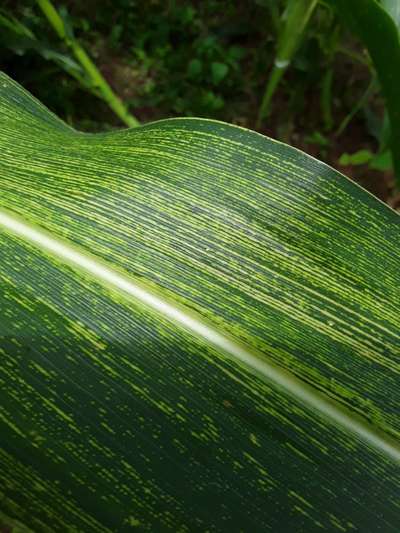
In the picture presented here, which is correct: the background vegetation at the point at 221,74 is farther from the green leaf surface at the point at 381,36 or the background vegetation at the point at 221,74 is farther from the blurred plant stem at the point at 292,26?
the green leaf surface at the point at 381,36

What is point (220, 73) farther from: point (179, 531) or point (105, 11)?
point (179, 531)

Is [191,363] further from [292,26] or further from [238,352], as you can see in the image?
[292,26]

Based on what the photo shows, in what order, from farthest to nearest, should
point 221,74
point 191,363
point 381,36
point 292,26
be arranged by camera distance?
point 221,74, point 292,26, point 381,36, point 191,363

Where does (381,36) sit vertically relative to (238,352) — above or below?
above

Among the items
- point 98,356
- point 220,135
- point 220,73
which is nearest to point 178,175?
point 220,135

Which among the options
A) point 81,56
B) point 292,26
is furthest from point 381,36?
point 81,56

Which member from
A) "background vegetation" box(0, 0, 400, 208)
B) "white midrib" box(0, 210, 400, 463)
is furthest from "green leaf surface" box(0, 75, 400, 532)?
"background vegetation" box(0, 0, 400, 208)

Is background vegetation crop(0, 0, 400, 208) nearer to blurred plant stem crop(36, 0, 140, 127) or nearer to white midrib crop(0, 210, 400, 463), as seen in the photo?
blurred plant stem crop(36, 0, 140, 127)

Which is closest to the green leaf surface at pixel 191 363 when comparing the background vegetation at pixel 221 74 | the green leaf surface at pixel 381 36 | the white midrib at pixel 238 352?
the white midrib at pixel 238 352
